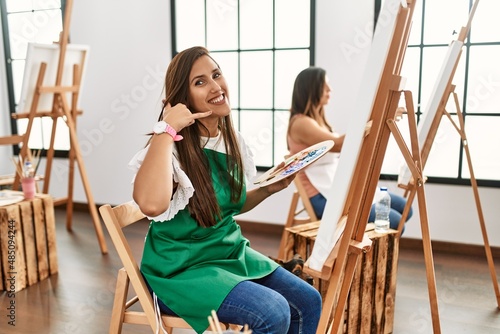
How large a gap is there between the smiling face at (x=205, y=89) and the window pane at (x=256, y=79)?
2.29 m

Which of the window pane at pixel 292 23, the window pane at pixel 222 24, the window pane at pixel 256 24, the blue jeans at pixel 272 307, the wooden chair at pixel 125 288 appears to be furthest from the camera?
the window pane at pixel 222 24

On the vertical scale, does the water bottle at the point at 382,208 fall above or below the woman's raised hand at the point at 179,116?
below

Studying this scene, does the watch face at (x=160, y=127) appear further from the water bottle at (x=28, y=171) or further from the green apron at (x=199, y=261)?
the water bottle at (x=28, y=171)

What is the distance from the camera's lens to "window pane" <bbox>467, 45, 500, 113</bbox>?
10.6 ft

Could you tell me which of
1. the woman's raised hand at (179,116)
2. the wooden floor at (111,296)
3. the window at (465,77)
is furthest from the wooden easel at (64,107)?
the window at (465,77)

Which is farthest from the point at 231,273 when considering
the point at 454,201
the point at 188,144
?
the point at 454,201

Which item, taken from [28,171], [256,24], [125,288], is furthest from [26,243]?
[256,24]

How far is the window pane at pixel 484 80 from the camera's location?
3.22 metres

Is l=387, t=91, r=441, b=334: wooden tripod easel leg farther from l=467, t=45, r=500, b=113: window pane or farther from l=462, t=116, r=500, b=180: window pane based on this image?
l=467, t=45, r=500, b=113: window pane

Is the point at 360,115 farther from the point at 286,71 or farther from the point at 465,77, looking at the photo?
the point at 286,71

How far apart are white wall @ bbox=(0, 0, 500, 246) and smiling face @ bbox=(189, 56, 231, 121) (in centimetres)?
210

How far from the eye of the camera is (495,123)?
3.26 metres

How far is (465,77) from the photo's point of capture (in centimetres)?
327

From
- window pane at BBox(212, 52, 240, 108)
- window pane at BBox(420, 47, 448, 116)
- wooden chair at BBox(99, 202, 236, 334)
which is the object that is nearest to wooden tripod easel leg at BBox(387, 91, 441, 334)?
wooden chair at BBox(99, 202, 236, 334)
